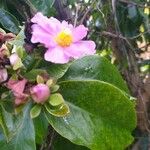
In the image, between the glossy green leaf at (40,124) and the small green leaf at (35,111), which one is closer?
the small green leaf at (35,111)

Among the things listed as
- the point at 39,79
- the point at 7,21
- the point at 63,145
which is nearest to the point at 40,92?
the point at 39,79

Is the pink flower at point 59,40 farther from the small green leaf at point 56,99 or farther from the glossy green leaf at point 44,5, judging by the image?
the glossy green leaf at point 44,5

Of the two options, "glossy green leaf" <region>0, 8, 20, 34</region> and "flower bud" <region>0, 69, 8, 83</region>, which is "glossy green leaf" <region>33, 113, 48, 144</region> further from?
"glossy green leaf" <region>0, 8, 20, 34</region>

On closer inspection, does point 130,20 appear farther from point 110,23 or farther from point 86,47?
point 86,47

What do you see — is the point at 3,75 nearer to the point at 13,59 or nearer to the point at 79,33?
the point at 13,59

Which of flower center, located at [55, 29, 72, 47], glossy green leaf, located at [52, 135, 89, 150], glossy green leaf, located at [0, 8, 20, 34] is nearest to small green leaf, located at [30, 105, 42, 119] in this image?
flower center, located at [55, 29, 72, 47]

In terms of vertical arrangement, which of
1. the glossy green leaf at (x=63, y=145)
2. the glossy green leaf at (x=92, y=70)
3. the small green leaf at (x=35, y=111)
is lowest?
the glossy green leaf at (x=63, y=145)

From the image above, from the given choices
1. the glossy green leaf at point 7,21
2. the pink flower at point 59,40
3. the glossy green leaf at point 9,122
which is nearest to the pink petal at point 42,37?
the pink flower at point 59,40
